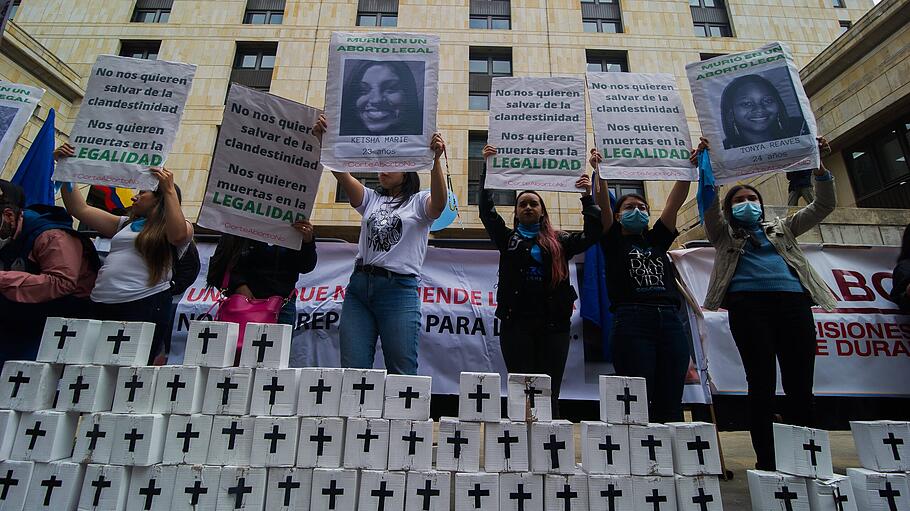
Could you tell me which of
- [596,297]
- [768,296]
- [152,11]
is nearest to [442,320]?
[596,297]

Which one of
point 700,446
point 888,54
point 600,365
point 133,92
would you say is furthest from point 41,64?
point 888,54

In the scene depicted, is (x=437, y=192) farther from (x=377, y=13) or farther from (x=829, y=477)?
(x=377, y=13)

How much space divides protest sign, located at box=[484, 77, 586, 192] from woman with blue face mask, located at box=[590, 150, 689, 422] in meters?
0.50

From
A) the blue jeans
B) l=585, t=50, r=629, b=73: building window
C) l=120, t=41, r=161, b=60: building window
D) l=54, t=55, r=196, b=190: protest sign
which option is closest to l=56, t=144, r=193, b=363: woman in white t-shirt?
l=54, t=55, r=196, b=190: protest sign

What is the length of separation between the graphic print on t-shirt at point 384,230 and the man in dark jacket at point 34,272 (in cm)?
193

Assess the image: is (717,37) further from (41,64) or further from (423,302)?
(41,64)

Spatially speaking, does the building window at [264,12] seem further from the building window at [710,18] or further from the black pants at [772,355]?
the black pants at [772,355]

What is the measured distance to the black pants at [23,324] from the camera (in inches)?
112

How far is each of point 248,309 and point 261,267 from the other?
40 centimetres

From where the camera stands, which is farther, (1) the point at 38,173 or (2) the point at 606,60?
(2) the point at 606,60

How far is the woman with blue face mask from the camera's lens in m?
2.79

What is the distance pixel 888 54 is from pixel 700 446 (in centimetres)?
1287

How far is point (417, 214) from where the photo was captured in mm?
2984

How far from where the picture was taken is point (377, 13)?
17.1m
